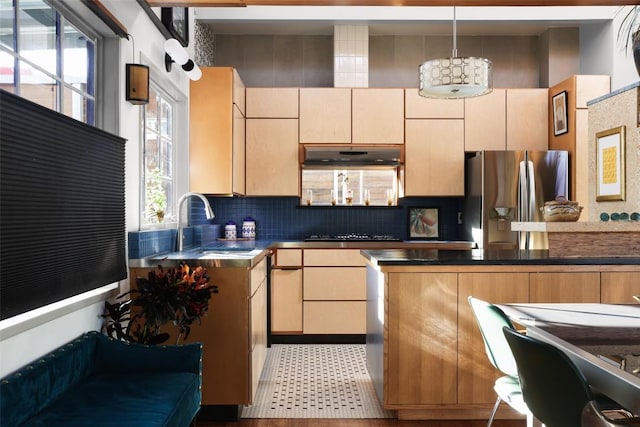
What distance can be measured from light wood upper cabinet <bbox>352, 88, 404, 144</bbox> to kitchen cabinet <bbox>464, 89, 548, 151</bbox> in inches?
26.0

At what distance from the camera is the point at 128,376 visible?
227cm

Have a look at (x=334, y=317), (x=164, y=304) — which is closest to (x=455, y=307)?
(x=164, y=304)

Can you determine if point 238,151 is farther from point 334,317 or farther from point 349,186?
point 334,317

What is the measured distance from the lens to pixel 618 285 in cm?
293

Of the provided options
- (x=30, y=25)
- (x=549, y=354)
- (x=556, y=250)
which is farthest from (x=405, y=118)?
(x=549, y=354)

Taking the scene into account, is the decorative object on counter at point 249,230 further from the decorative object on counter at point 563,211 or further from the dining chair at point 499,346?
the dining chair at point 499,346

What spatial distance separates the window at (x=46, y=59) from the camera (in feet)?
6.65

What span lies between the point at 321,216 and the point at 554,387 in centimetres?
407

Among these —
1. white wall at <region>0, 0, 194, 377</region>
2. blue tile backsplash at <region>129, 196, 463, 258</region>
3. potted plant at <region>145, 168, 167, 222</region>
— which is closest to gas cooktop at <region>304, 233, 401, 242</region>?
blue tile backsplash at <region>129, 196, 463, 258</region>

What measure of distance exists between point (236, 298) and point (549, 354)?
1.86 meters

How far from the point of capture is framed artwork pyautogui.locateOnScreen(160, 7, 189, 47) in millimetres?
3576

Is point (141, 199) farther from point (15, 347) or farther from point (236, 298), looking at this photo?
point (15, 347)

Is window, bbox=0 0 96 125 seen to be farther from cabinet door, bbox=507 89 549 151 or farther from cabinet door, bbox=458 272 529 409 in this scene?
cabinet door, bbox=507 89 549 151

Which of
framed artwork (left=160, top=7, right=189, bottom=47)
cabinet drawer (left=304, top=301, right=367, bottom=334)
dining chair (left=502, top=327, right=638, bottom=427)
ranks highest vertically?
framed artwork (left=160, top=7, right=189, bottom=47)
